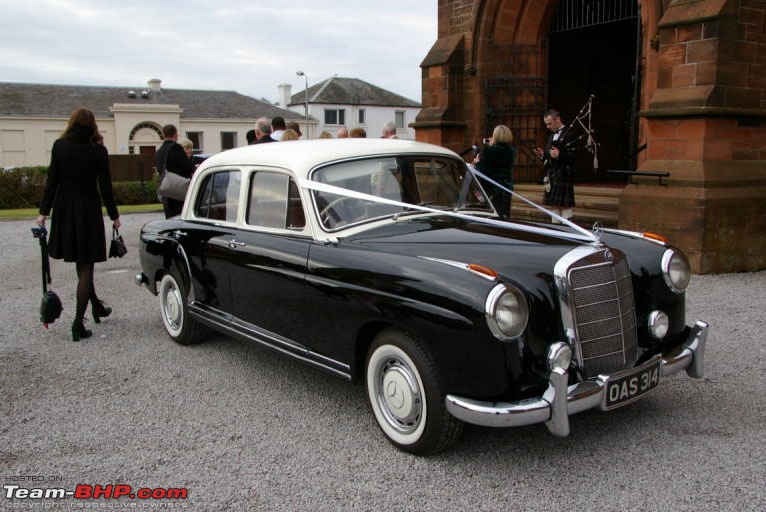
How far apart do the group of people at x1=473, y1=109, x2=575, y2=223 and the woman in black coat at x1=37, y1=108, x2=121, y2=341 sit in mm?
4518

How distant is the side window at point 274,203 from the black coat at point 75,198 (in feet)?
5.88

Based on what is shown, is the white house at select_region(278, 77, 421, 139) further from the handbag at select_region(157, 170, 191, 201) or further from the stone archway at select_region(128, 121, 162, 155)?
the handbag at select_region(157, 170, 191, 201)

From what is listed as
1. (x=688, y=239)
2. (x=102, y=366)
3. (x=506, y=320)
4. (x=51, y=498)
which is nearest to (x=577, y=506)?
(x=506, y=320)

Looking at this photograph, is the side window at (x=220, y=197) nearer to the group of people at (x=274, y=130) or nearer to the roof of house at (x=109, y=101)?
the group of people at (x=274, y=130)

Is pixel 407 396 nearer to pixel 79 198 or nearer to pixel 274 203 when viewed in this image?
pixel 274 203

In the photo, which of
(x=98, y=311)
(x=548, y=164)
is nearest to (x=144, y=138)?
(x=548, y=164)

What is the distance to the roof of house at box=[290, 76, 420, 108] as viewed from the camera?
2711 inches

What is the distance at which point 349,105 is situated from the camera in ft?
227

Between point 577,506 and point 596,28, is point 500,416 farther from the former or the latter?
point 596,28

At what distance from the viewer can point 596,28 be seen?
53.3ft

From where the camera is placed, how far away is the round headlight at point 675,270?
13.3 feet

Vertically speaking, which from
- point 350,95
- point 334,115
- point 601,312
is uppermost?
point 350,95

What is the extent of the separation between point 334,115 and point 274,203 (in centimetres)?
6635

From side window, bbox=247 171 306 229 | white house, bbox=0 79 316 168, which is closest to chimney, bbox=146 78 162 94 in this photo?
white house, bbox=0 79 316 168
